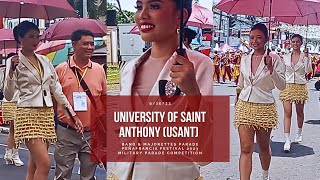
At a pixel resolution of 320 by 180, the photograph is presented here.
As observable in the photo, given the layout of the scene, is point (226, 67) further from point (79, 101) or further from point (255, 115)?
point (79, 101)

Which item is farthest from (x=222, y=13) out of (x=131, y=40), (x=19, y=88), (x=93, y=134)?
(x=19, y=88)

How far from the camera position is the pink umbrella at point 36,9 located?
9.31 ft

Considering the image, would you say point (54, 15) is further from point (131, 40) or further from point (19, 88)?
point (131, 40)

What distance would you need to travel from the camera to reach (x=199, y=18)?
2.24 meters

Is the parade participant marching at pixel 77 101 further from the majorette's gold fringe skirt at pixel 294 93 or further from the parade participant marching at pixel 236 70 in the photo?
the majorette's gold fringe skirt at pixel 294 93

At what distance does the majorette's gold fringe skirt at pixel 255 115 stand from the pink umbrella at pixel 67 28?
954mm

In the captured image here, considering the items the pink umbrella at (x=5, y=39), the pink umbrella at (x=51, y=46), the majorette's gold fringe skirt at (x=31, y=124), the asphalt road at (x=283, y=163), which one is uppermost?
the pink umbrella at (x=5, y=39)

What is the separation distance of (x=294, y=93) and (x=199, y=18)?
2171 millimetres

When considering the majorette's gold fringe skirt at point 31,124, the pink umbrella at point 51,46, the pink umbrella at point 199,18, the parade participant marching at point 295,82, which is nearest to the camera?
the pink umbrella at point 199,18

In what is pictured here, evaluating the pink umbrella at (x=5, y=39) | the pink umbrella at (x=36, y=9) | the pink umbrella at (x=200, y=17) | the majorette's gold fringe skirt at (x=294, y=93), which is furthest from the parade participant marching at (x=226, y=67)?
the pink umbrella at (x=5, y=39)

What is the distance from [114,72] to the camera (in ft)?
7.60

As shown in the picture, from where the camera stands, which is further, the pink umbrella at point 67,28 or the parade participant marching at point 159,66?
the pink umbrella at point 67,28

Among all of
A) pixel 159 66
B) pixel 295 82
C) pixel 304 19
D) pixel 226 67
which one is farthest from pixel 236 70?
pixel 159 66

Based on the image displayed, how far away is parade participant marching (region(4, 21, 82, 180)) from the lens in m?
→ 2.90
